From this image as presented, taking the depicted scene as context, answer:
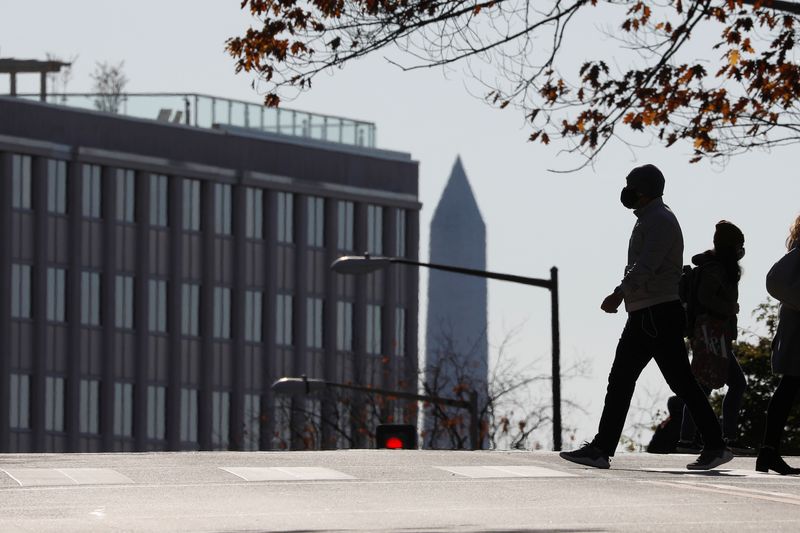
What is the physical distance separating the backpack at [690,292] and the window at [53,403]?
62326 mm

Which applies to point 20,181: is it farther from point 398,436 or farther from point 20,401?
point 398,436

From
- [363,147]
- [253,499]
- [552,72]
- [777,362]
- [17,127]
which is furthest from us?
[363,147]

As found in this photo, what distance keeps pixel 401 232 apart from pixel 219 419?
1347 centimetres

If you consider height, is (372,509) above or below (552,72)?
below

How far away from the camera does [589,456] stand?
51.3ft

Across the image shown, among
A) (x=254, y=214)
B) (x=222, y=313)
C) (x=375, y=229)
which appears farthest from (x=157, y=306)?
(x=375, y=229)

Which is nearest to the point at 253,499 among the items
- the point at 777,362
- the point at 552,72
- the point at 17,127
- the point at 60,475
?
the point at 60,475

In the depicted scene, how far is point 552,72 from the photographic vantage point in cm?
1809

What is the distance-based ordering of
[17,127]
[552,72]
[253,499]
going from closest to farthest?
[253,499], [552,72], [17,127]

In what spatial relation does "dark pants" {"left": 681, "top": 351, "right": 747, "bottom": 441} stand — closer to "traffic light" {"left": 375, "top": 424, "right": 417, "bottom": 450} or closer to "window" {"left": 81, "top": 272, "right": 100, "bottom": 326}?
"traffic light" {"left": 375, "top": 424, "right": 417, "bottom": 450}

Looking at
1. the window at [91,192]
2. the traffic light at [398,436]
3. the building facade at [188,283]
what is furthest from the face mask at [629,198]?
the window at [91,192]

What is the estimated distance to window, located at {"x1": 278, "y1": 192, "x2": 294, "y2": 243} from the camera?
89.6 metres

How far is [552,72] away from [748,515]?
6822 mm

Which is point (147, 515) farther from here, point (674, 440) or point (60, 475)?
point (674, 440)
